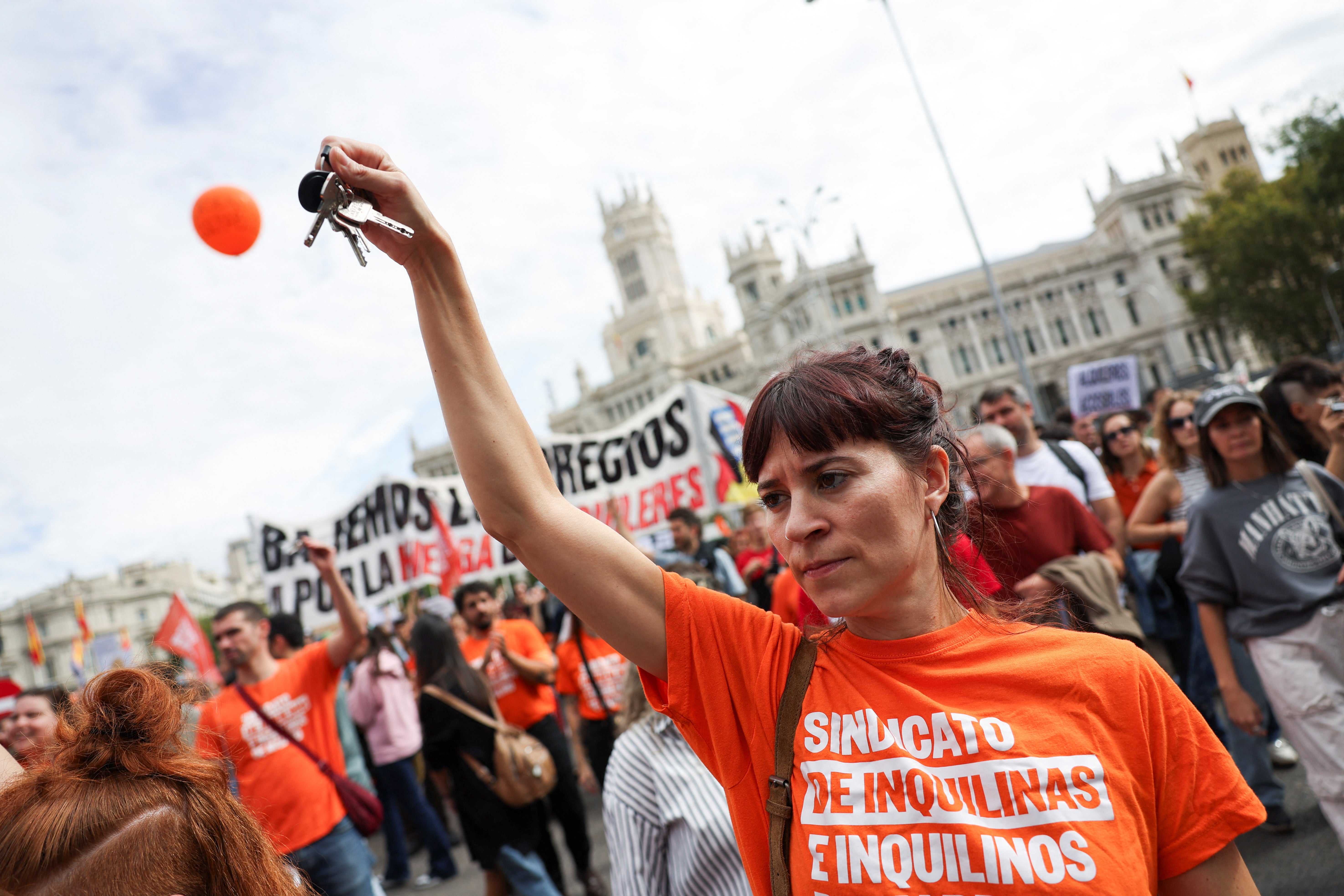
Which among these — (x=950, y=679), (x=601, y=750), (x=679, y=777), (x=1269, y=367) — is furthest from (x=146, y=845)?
(x=1269, y=367)

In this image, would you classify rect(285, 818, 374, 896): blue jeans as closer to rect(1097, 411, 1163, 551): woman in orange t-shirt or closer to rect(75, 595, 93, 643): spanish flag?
rect(1097, 411, 1163, 551): woman in orange t-shirt

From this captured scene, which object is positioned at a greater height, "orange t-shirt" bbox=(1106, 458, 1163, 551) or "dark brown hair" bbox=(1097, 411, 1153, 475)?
"dark brown hair" bbox=(1097, 411, 1153, 475)

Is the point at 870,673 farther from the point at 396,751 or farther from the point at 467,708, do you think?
the point at 396,751

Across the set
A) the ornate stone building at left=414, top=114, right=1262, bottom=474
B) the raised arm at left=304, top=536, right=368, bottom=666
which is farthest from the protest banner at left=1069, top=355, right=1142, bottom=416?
the ornate stone building at left=414, top=114, right=1262, bottom=474

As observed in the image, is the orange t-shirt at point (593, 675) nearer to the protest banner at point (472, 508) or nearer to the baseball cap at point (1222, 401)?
the protest banner at point (472, 508)

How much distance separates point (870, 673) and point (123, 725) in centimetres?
116

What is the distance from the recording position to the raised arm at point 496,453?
1276 mm

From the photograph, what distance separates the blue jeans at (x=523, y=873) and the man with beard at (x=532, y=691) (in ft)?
0.78

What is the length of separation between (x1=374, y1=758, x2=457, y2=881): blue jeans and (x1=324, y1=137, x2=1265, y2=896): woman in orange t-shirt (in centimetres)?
563

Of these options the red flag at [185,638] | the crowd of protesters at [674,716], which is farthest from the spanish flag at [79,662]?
the crowd of protesters at [674,716]

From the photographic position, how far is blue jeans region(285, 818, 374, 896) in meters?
3.50

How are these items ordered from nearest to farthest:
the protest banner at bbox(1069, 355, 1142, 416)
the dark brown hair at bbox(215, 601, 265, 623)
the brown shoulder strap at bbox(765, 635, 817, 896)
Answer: the brown shoulder strap at bbox(765, 635, 817, 896), the dark brown hair at bbox(215, 601, 265, 623), the protest banner at bbox(1069, 355, 1142, 416)

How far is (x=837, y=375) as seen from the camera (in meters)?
1.38

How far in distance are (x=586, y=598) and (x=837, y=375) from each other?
523mm
